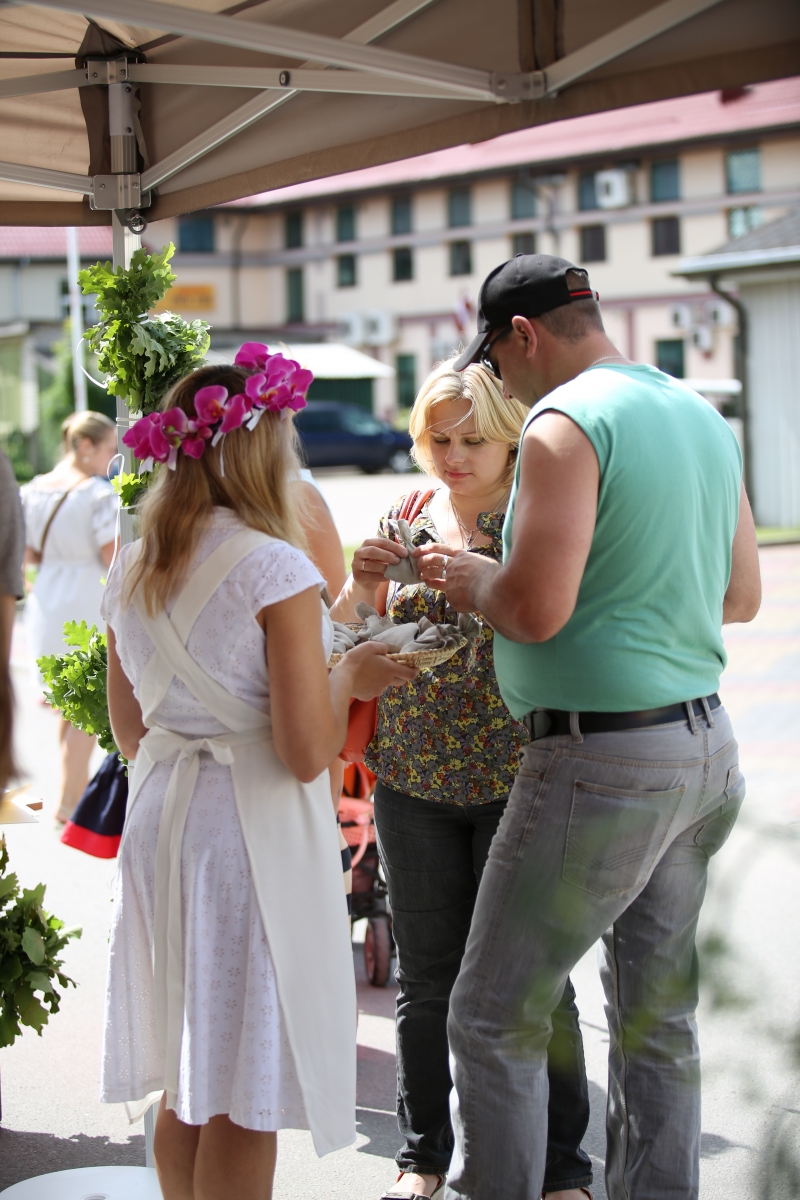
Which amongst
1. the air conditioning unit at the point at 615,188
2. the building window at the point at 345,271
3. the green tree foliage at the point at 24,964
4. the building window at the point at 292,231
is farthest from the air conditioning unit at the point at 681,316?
the green tree foliage at the point at 24,964

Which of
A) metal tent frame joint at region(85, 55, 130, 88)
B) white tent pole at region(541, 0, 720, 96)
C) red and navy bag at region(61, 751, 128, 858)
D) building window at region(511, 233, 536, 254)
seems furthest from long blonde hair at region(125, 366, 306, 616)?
building window at region(511, 233, 536, 254)

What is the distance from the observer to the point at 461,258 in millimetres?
40844

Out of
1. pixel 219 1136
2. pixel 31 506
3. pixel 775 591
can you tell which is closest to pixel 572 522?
pixel 219 1136

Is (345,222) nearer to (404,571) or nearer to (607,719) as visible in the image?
(404,571)

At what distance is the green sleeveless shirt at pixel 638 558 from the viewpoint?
73.8 inches

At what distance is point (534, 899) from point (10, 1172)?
1825mm

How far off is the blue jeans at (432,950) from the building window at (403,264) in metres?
41.1

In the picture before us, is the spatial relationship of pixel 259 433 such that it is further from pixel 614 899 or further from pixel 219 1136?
pixel 219 1136

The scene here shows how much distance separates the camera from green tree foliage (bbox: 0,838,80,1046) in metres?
2.67

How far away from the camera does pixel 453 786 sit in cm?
250

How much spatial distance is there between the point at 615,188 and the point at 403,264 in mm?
8949

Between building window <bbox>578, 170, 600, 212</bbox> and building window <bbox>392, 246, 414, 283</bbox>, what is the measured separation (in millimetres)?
6682

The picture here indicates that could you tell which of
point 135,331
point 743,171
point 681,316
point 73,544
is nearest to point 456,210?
point 681,316

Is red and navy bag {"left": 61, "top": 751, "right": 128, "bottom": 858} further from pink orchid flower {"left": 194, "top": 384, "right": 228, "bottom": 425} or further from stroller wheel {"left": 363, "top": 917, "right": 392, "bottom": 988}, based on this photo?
pink orchid flower {"left": 194, "top": 384, "right": 228, "bottom": 425}
